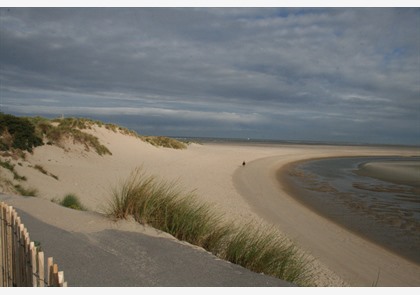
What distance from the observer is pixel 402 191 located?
19.7 meters

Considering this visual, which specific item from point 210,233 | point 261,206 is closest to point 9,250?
point 210,233

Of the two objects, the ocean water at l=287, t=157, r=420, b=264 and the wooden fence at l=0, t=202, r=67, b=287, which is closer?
the wooden fence at l=0, t=202, r=67, b=287

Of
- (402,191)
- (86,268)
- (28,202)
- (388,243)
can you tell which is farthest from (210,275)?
(402,191)

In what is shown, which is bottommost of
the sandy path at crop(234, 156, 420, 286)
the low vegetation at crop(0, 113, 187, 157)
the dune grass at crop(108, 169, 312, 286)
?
the sandy path at crop(234, 156, 420, 286)

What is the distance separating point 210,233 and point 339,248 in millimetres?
4193

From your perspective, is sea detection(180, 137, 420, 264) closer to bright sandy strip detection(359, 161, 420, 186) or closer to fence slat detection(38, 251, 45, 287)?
bright sandy strip detection(359, 161, 420, 186)

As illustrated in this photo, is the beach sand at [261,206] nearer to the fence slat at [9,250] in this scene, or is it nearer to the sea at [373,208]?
the sea at [373,208]

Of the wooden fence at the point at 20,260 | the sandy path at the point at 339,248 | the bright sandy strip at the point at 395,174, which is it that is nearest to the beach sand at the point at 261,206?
the sandy path at the point at 339,248

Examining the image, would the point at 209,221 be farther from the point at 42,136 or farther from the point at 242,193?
the point at 42,136

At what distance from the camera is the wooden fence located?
3445 millimetres

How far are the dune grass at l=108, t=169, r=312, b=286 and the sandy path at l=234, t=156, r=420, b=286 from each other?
1603 mm

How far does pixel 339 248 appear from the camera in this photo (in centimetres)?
905

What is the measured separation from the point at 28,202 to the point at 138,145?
74.0 ft

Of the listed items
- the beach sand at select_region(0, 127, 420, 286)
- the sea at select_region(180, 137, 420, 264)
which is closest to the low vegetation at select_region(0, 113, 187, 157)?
the beach sand at select_region(0, 127, 420, 286)
